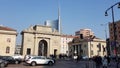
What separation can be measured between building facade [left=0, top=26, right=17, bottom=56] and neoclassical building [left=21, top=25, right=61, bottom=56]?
924 cm

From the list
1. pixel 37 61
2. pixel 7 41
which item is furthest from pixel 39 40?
pixel 37 61

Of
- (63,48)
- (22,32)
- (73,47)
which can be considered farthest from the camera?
(63,48)

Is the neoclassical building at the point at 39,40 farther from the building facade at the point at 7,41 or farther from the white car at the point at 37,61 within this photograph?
the white car at the point at 37,61

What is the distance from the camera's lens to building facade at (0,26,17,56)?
62.8m

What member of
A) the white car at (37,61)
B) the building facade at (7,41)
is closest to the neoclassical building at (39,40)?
the building facade at (7,41)

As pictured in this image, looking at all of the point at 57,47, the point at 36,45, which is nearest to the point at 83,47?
the point at 57,47

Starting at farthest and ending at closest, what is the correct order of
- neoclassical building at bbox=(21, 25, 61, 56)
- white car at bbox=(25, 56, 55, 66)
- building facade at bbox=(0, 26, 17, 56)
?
1. neoclassical building at bbox=(21, 25, 61, 56)
2. building facade at bbox=(0, 26, 17, 56)
3. white car at bbox=(25, 56, 55, 66)

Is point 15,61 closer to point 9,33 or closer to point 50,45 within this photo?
point 9,33

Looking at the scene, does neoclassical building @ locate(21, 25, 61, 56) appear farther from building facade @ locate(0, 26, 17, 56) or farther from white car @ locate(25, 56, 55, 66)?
white car @ locate(25, 56, 55, 66)

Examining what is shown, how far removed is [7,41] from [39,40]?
1637 cm

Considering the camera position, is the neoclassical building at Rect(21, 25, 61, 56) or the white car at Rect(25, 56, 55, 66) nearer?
the white car at Rect(25, 56, 55, 66)

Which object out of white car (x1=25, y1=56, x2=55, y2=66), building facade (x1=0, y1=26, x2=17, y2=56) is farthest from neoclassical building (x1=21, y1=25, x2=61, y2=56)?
white car (x1=25, y1=56, x2=55, y2=66)

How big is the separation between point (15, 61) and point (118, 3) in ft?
76.1

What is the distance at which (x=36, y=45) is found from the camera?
2968 inches
